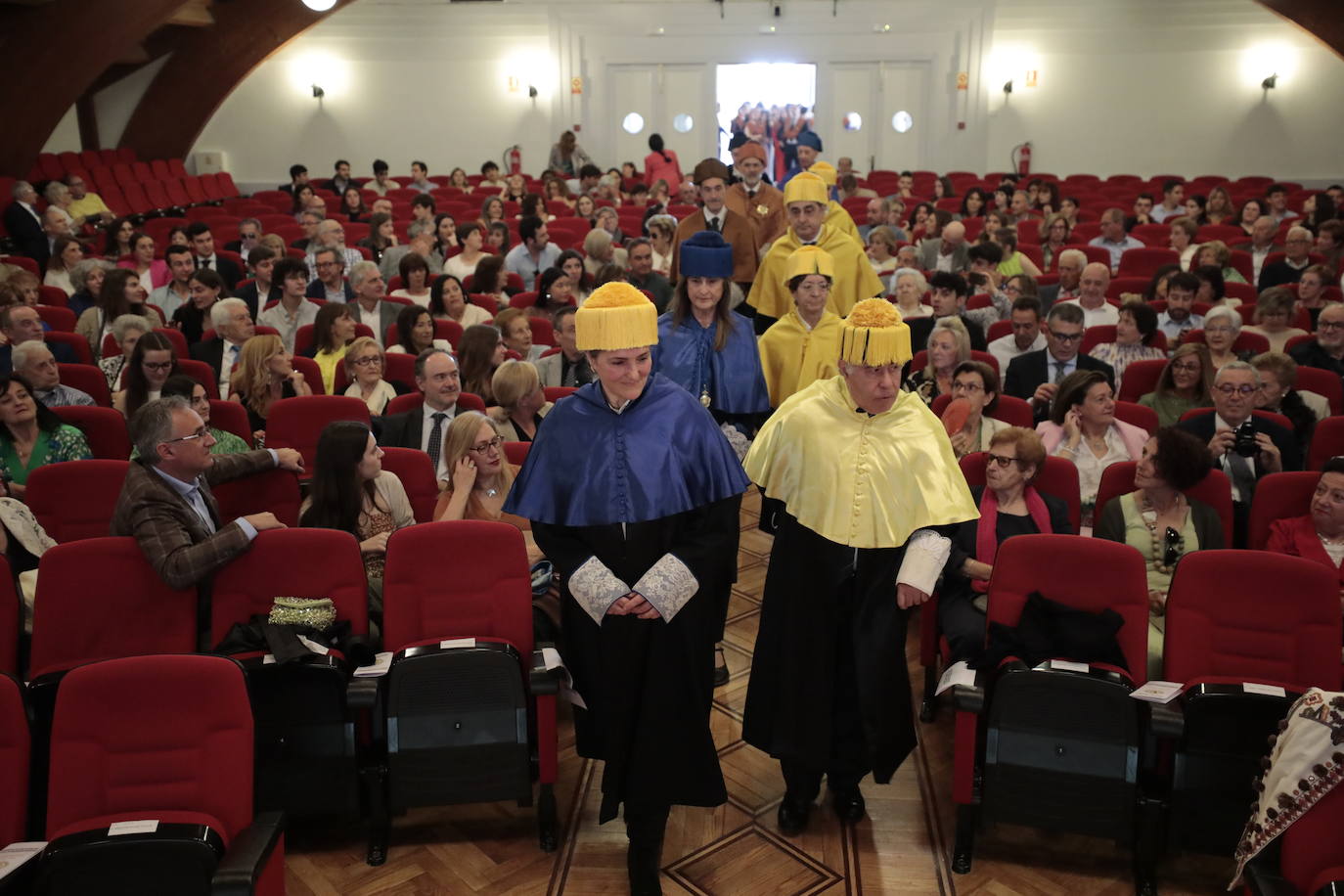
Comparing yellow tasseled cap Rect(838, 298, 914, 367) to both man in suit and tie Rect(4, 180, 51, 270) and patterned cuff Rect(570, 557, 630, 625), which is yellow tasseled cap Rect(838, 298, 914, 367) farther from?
man in suit and tie Rect(4, 180, 51, 270)

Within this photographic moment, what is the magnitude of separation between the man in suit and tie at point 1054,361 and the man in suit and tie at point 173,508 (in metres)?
3.95

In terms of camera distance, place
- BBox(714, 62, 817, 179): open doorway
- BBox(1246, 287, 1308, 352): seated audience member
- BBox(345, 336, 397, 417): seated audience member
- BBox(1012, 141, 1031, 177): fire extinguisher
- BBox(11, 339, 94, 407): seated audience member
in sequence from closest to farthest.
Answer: BBox(11, 339, 94, 407): seated audience member
BBox(345, 336, 397, 417): seated audience member
BBox(1246, 287, 1308, 352): seated audience member
BBox(1012, 141, 1031, 177): fire extinguisher
BBox(714, 62, 817, 179): open doorway

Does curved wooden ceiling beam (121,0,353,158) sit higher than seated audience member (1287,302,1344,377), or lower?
higher

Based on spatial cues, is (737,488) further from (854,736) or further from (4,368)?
(4,368)

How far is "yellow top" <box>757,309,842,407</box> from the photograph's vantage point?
485 cm

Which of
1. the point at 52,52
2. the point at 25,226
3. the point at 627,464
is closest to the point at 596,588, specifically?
the point at 627,464

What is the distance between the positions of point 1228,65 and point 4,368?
1831 centimetres

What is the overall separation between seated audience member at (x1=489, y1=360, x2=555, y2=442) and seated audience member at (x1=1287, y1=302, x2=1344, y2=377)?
4.31m

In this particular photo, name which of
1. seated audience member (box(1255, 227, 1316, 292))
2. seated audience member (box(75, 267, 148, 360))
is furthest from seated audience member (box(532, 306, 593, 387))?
seated audience member (box(1255, 227, 1316, 292))

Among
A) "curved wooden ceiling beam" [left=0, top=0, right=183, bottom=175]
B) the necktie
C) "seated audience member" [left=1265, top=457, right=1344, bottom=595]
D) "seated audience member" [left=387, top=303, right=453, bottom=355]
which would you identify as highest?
"curved wooden ceiling beam" [left=0, top=0, right=183, bottom=175]

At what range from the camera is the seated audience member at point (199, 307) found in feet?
23.2

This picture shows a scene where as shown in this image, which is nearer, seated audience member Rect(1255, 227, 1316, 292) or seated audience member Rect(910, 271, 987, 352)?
seated audience member Rect(910, 271, 987, 352)

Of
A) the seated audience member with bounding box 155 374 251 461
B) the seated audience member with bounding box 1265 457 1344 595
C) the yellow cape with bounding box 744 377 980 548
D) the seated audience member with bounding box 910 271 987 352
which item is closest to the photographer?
the yellow cape with bounding box 744 377 980 548

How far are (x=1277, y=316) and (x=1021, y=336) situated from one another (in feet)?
5.65
